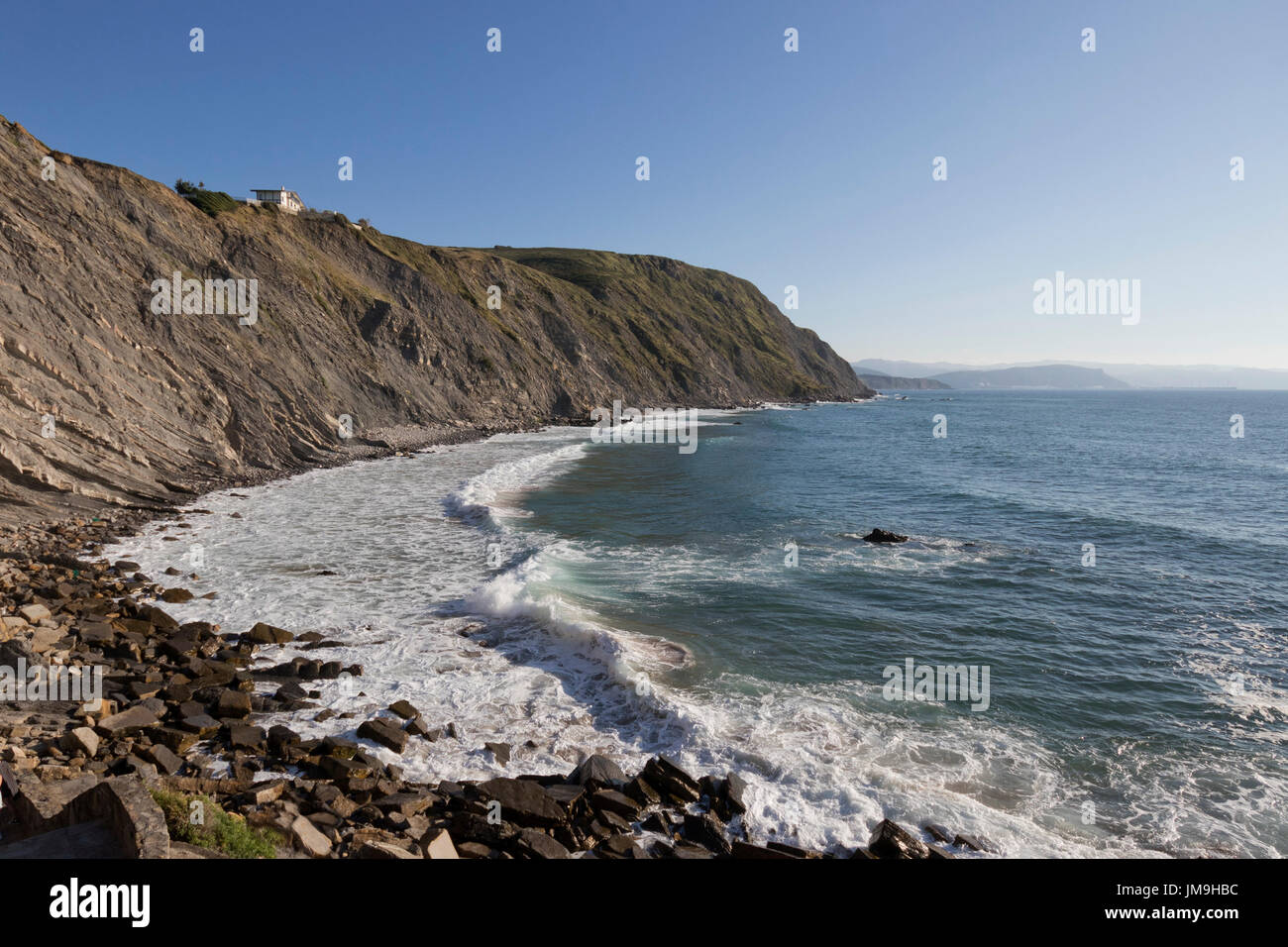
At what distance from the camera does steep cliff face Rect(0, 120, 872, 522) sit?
26469 mm

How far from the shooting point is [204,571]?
798 inches

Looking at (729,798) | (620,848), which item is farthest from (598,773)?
(729,798)

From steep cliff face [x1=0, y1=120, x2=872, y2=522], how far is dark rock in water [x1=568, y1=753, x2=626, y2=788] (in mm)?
22573

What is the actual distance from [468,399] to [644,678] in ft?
187

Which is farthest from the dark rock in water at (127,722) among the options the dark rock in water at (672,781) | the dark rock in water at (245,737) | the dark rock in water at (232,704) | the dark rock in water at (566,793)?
the dark rock in water at (672,781)

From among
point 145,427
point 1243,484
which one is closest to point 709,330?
point 1243,484

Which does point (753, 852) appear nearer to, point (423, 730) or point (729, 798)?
point (729, 798)

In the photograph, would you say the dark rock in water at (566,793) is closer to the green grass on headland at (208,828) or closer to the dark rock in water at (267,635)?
the green grass on headland at (208,828)

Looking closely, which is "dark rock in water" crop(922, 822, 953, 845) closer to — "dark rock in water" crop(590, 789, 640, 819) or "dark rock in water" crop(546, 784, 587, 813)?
"dark rock in water" crop(590, 789, 640, 819)

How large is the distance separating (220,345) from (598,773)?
39194 mm

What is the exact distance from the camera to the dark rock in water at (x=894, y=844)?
919 cm

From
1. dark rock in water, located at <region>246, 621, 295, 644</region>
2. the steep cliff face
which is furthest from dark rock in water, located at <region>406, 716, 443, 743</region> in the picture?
the steep cliff face

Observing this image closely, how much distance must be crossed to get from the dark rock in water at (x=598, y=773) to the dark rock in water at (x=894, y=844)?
3833mm

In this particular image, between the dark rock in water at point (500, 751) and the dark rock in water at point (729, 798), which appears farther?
the dark rock in water at point (500, 751)
